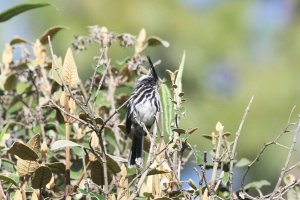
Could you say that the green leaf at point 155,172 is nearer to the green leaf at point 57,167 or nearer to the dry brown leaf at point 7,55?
the green leaf at point 57,167

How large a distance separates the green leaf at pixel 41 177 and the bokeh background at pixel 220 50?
22.5 ft

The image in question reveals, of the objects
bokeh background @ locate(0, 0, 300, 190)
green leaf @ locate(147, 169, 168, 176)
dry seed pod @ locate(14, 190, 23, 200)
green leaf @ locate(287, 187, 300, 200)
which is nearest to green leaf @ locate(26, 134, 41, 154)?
dry seed pod @ locate(14, 190, 23, 200)

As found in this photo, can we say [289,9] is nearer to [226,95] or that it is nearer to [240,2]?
[240,2]

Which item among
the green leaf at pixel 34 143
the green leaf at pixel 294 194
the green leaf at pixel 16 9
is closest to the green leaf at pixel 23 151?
the green leaf at pixel 34 143

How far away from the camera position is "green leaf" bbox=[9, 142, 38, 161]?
2.06m

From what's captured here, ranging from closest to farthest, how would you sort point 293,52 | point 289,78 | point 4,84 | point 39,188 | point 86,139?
point 39,188, point 86,139, point 4,84, point 289,78, point 293,52

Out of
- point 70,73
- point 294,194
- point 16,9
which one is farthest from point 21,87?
point 294,194

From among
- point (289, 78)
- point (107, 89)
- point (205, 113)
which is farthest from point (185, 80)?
point (107, 89)

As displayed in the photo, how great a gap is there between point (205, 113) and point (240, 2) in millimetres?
2953

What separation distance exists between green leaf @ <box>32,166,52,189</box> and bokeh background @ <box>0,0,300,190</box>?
6863 mm

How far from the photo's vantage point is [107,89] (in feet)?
9.84

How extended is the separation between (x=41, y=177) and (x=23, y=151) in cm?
8

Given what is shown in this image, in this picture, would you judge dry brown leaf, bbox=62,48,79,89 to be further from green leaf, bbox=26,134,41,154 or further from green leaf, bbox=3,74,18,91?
green leaf, bbox=3,74,18,91

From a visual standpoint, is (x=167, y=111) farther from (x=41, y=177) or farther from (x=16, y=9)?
(x=16, y=9)
